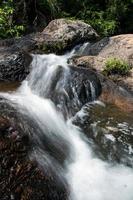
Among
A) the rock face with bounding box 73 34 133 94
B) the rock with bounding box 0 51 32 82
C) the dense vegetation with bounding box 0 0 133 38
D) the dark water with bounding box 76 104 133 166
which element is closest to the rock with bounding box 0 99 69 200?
the dark water with bounding box 76 104 133 166

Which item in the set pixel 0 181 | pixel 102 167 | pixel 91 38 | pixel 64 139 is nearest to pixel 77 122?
pixel 64 139

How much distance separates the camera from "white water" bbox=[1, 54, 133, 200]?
231 inches

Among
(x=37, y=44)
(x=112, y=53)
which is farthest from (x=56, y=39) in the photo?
(x=112, y=53)

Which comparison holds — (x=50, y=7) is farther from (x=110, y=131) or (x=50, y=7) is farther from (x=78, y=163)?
(x=78, y=163)

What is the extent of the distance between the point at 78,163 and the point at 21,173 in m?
2.00

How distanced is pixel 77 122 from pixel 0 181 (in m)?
4.00

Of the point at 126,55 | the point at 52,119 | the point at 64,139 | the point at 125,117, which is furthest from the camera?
the point at 126,55

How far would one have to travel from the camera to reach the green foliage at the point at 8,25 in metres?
13.9

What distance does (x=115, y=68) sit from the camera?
35.4 feet

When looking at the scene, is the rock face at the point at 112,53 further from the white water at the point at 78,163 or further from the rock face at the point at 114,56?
the white water at the point at 78,163

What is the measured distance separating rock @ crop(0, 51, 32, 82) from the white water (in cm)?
69

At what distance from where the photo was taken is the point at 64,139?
7.23m

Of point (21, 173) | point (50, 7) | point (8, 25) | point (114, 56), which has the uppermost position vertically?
point (50, 7)

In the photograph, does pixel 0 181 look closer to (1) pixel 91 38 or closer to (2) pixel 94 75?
(2) pixel 94 75
